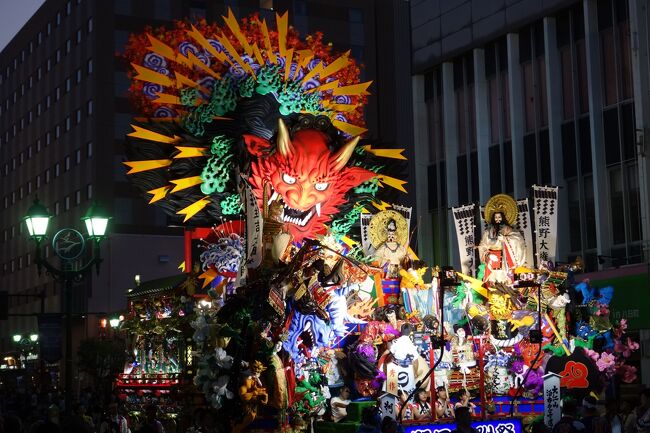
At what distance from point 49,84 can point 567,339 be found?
67.8 meters

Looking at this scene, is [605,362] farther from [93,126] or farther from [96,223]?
[93,126]

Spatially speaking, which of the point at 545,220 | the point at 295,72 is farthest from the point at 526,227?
the point at 295,72

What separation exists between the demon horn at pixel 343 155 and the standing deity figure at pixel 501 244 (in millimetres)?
3847

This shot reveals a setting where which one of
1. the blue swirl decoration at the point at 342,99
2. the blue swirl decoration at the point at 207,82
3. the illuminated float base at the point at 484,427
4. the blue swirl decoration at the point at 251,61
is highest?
the blue swirl decoration at the point at 251,61

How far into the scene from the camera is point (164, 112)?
27844mm

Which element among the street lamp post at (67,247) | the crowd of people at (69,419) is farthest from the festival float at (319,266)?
the street lamp post at (67,247)

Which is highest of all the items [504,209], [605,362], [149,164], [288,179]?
[149,164]

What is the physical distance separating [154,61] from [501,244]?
979 cm

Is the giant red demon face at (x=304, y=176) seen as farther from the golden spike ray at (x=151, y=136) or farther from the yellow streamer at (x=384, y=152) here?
the yellow streamer at (x=384, y=152)

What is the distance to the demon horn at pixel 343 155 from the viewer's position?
26266 mm

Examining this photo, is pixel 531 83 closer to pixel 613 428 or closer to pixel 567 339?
pixel 567 339

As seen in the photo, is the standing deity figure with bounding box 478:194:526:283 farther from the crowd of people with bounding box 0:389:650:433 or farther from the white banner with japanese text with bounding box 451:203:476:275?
the crowd of people with bounding box 0:389:650:433

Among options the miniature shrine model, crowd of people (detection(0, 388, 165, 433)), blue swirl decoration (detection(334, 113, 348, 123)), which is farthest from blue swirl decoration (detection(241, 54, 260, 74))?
crowd of people (detection(0, 388, 165, 433))

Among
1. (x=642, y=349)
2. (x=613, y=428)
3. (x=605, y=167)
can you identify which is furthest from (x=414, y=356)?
(x=605, y=167)
